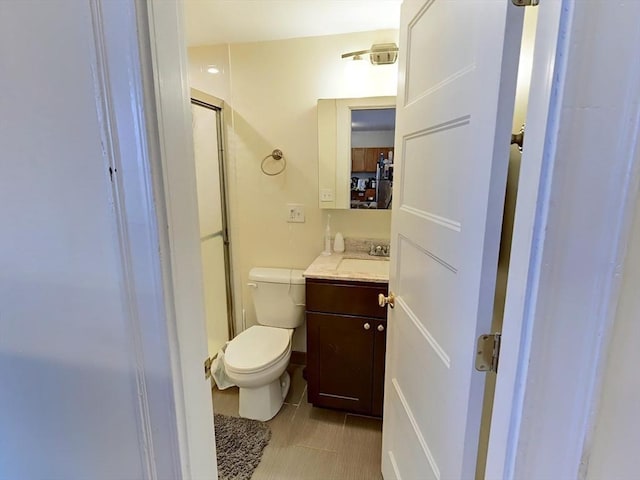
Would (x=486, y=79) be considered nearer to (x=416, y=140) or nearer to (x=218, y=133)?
(x=416, y=140)

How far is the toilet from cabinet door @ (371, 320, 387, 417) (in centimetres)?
52

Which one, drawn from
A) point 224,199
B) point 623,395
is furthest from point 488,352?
point 224,199

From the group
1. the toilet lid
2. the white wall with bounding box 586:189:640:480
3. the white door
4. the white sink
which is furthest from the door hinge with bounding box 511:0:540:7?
the toilet lid

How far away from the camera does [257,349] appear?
1.91 metres

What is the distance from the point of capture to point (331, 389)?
1.88 metres

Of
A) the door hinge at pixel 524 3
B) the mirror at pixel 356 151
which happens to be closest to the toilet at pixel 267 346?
the mirror at pixel 356 151

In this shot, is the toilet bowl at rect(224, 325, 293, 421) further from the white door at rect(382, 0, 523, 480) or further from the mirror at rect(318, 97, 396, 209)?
the mirror at rect(318, 97, 396, 209)

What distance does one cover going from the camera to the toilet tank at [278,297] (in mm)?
2113

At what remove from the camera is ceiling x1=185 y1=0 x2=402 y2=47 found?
164cm

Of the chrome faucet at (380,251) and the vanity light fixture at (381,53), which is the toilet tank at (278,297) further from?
the vanity light fixture at (381,53)

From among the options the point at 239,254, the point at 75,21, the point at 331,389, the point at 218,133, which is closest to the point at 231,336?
the point at 239,254

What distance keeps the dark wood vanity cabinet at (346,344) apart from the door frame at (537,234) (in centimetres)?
109

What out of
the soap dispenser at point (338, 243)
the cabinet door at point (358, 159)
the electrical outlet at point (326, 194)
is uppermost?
the cabinet door at point (358, 159)

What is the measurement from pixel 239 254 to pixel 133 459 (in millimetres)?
1714
